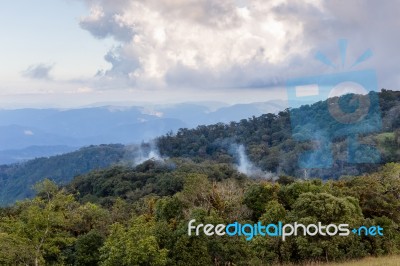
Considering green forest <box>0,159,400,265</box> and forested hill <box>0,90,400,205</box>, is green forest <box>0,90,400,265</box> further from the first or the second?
forested hill <box>0,90,400,205</box>

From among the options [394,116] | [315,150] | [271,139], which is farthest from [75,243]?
[271,139]

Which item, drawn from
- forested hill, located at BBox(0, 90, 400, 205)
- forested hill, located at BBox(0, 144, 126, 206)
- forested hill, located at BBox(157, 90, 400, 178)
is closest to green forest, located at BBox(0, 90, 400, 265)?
forested hill, located at BBox(157, 90, 400, 178)

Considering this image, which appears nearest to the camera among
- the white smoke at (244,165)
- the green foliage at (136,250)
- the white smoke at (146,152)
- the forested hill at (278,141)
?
the green foliage at (136,250)

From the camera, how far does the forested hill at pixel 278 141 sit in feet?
205

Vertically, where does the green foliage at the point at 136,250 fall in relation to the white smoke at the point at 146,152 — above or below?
above

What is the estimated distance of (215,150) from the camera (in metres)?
94.2

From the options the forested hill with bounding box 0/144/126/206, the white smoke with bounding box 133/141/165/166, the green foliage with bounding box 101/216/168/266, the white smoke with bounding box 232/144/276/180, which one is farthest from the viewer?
the forested hill with bounding box 0/144/126/206

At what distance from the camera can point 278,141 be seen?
86.9 m

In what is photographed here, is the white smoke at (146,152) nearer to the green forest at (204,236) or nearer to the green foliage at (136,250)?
the green forest at (204,236)

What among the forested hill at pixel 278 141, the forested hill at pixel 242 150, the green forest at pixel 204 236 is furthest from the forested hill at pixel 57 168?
the green forest at pixel 204 236

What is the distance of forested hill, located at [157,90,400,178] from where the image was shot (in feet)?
205

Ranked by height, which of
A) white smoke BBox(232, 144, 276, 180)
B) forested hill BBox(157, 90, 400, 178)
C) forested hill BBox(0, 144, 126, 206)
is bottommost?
forested hill BBox(0, 144, 126, 206)

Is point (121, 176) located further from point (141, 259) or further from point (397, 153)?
point (141, 259)

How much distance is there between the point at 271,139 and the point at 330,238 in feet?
254
